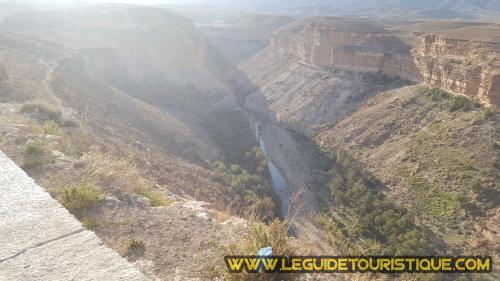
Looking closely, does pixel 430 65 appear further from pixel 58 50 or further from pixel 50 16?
pixel 50 16

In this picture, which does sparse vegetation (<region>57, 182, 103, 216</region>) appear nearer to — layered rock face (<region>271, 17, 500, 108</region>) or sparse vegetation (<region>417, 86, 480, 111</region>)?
layered rock face (<region>271, 17, 500, 108</region>)

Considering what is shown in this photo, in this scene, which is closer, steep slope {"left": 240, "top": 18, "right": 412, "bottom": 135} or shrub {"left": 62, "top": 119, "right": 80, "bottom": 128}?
shrub {"left": 62, "top": 119, "right": 80, "bottom": 128}

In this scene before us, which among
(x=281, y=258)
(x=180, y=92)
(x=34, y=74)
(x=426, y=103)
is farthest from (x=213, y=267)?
(x=180, y=92)

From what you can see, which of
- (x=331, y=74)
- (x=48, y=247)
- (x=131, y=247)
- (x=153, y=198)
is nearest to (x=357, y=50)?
(x=331, y=74)

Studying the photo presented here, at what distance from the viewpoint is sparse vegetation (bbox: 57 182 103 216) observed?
5520mm

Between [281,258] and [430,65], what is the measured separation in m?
29.5

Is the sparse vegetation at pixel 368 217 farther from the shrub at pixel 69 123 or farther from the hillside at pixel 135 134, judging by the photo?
the shrub at pixel 69 123

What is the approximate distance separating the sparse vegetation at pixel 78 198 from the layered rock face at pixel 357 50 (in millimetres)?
31089

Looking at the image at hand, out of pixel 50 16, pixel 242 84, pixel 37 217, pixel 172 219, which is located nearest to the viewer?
pixel 37 217

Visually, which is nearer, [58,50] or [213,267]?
[213,267]

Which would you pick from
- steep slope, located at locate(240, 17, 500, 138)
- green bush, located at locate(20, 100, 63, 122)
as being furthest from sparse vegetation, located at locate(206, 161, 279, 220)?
steep slope, located at locate(240, 17, 500, 138)

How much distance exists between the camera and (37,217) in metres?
5.04

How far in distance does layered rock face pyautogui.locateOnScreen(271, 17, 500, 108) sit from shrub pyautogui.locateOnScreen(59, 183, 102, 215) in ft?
73.0

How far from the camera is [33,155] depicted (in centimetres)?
737
